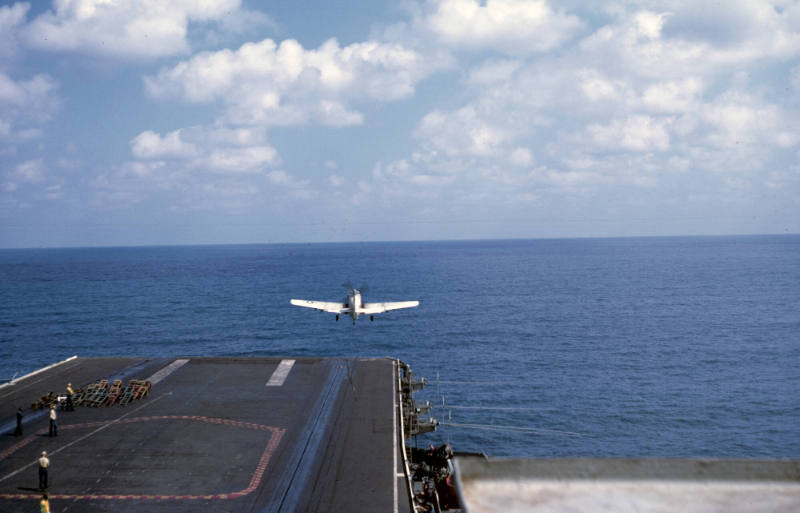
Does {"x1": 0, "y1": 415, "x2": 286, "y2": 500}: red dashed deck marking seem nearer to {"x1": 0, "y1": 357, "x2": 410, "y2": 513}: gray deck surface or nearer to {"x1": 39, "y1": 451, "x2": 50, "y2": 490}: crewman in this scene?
{"x1": 0, "y1": 357, "x2": 410, "y2": 513}: gray deck surface

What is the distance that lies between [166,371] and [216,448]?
28816 millimetres

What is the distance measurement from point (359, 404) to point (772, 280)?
7816 inches

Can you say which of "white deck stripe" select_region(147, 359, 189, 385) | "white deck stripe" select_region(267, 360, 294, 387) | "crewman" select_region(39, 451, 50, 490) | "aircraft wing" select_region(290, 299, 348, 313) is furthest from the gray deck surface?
"aircraft wing" select_region(290, 299, 348, 313)

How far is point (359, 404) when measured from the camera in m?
52.4

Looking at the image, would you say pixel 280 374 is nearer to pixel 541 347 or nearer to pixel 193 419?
pixel 193 419

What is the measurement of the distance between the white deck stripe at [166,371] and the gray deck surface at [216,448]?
1342 millimetres

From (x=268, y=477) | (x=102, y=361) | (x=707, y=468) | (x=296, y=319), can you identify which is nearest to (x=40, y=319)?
(x=296, y=319)

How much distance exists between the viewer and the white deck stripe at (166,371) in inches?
2418

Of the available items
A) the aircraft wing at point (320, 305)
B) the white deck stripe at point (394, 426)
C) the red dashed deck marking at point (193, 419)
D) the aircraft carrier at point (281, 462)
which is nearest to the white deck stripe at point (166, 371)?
the aircraft carrier at point (281, 462)

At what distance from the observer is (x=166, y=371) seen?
214ft

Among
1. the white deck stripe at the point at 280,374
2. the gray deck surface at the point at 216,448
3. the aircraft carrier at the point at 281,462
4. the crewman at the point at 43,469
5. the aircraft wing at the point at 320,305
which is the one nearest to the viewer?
the aircraft carrier at the point at 281,462

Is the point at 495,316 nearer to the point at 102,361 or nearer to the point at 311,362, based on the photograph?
the point at 311,362

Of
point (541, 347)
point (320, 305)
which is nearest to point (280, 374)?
point (320, 305)

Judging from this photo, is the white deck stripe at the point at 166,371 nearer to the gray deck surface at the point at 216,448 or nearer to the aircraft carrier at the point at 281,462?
the aircraft carrier at the point at 281,462
